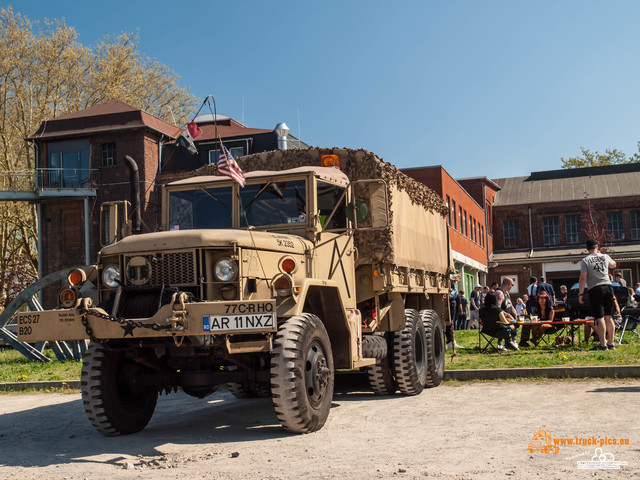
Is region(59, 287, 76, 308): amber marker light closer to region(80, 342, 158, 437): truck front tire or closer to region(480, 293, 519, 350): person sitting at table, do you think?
region(80, 342, 158, 437): truck front tire

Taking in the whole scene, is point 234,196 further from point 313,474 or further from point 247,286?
point 313,474

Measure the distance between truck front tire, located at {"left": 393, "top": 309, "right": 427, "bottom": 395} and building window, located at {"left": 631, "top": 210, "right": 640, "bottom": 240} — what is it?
49.6 metres

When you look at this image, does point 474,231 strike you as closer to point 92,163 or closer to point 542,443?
point 92,163

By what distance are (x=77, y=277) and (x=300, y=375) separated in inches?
97.8

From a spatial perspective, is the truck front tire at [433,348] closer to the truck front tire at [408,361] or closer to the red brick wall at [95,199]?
the truck front tire at [408,361]

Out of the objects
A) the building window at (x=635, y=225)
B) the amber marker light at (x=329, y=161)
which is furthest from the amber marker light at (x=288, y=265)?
the building window at (x=635, y=225)

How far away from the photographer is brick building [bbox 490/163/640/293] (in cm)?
5491

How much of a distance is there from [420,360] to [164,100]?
37.6 m

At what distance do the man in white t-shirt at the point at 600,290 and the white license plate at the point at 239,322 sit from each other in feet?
27.6

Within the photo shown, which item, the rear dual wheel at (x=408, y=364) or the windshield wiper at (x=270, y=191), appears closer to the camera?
the windshield wiper at (x=270, y=191)

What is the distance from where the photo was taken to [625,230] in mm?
56406

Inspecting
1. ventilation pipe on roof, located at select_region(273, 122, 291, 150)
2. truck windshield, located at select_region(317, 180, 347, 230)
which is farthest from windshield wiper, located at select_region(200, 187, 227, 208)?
ventilation pipe on roof, located at select_region(273, 122, 291, 150)

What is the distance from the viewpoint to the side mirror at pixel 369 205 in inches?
352

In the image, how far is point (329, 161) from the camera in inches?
412
